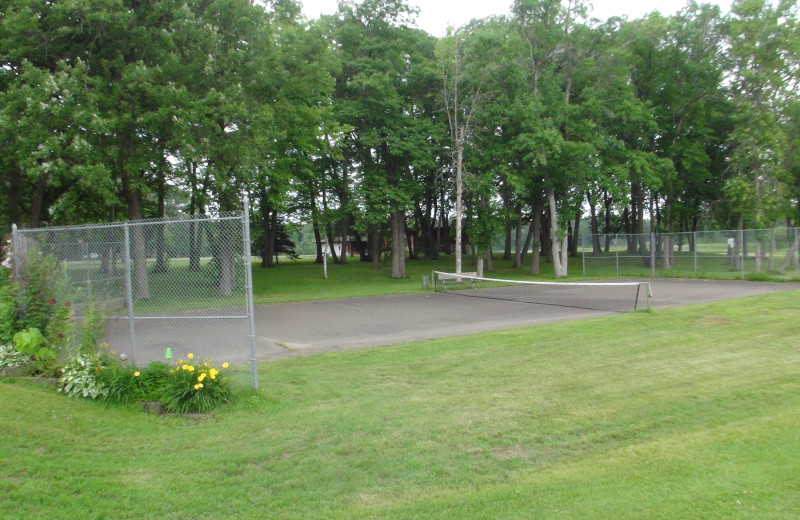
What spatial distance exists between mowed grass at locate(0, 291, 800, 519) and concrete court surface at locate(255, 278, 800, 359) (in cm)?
297

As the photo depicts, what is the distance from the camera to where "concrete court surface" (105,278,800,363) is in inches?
410

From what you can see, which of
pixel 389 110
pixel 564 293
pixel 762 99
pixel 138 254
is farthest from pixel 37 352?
pixel 762 99

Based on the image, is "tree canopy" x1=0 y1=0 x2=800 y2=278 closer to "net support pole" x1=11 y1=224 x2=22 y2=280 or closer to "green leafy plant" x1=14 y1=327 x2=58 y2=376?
"net support pole" x1=11 y1=224 x2=22 y2=280

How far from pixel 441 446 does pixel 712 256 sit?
26.3 m

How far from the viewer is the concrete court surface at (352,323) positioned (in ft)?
34.2

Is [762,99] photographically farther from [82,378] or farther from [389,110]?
[82,378]

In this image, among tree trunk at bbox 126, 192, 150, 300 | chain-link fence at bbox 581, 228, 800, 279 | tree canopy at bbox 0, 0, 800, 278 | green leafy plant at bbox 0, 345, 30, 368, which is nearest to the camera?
green leafy plant at bbox 0, 345, 30, 368

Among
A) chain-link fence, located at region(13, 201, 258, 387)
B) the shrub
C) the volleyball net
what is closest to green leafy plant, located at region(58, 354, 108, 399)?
the shrub

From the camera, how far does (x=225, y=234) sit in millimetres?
8094

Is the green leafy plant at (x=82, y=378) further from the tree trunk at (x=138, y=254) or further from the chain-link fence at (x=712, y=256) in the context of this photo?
the chain-link fence at (x=712, y=256)

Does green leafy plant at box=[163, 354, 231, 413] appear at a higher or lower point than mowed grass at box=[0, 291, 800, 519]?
higher

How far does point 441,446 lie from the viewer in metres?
5.36

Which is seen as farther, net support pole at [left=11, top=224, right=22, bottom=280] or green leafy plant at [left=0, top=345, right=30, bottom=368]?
net support pole at [left=11, top=224, right=22, bottom=280]

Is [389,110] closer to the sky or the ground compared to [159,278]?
closer to the sky
